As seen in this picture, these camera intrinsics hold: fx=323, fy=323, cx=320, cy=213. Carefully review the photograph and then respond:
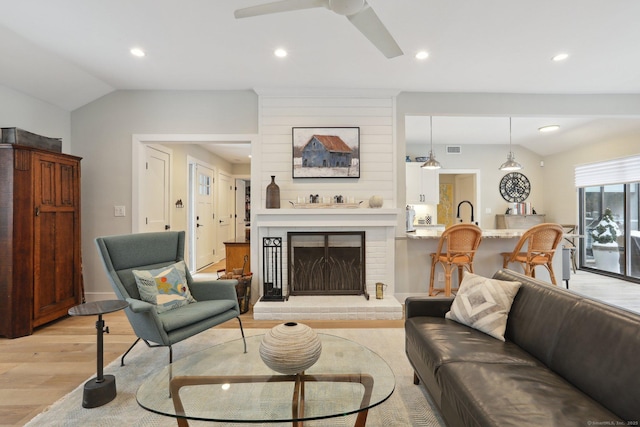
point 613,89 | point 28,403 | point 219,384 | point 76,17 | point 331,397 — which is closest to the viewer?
point 331,397

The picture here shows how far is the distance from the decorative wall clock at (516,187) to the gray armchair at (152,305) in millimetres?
6573

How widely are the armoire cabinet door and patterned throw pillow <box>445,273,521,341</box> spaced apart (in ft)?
12.3

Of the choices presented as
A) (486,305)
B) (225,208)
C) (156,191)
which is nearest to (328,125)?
(156,191)

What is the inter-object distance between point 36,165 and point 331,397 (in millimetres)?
3517

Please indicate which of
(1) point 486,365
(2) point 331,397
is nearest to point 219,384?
(2) point 331,397

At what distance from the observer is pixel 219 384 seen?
1552 mm

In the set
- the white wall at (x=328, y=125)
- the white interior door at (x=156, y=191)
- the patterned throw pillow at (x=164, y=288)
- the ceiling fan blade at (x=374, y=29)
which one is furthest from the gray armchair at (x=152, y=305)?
the ceiling fan blade at (x=374, y=29)

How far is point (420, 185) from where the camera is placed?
6.70m

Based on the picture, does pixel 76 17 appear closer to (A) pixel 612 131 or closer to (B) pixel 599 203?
(A) pixel 612 131

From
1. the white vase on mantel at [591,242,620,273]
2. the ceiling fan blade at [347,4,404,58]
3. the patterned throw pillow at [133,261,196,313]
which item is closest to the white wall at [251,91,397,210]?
the patterned throw pillow at [133,261,196,313]

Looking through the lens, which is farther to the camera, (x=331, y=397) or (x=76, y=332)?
(x=76, y=332)

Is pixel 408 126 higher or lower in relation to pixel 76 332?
higher

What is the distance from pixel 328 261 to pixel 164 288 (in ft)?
6.36

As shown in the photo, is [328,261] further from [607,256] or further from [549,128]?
[607,256]
